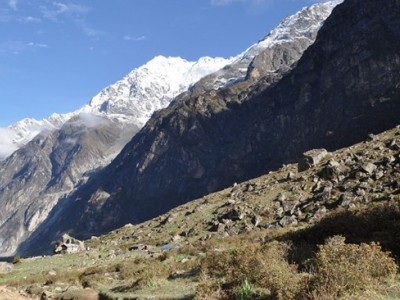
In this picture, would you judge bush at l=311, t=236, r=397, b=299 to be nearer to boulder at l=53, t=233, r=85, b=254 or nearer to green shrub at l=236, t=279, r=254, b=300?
green shrub at l=236, t=279, r=254, b=300

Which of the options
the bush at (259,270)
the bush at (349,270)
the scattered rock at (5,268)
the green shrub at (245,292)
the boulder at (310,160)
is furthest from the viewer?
the boulder at (310,160)

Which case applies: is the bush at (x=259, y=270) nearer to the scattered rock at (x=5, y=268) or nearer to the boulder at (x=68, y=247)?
the scattered rock at (x=5, y=268)

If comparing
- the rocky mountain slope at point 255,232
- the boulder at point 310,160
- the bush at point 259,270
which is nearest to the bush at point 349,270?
the rocky mountain slope at point 255,232

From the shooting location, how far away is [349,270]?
12.5 m

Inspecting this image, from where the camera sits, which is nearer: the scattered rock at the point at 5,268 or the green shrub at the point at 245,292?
the green shrub at the point at 245,292

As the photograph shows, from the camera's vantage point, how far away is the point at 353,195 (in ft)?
121

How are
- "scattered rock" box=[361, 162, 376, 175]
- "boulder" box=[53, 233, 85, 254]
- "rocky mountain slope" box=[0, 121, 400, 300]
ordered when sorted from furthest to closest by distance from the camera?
"boulder" box=[53, 233, 85, 254] → "scattered rock" box=[361, 162, 376, 175] → "rocky mountain slope" box=[0, 121, 400, 300]

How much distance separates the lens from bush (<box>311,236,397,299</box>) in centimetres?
1204

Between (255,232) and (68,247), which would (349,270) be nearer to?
(255,232)

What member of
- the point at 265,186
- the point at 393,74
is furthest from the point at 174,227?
the point at 393,74

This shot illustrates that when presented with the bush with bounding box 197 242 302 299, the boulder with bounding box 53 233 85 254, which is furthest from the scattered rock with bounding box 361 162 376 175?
the boulder with bounding box 53 233 85 254

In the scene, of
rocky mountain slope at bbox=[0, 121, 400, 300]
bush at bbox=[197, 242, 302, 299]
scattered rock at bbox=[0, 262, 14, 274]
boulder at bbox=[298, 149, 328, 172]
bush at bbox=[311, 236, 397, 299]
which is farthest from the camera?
boulder at bbox=[298, 149, 328, 172]

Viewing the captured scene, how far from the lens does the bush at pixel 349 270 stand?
12039 mm

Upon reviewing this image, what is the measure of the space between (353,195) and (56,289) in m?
22.7
